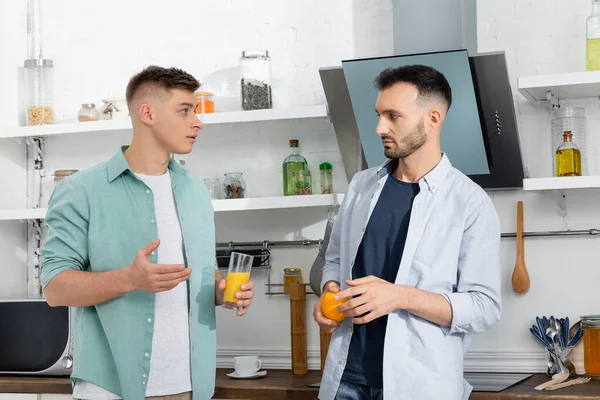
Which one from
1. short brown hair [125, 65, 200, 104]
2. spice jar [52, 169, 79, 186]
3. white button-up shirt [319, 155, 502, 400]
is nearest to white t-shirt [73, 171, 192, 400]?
short brown hair [125, 65, 200, 104]

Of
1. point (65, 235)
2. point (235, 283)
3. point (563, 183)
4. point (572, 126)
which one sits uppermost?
point (572, 126)

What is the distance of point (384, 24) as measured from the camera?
3352 mm

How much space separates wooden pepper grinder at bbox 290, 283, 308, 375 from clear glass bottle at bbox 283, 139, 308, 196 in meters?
0.40

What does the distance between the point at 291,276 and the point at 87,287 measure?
4.67ft

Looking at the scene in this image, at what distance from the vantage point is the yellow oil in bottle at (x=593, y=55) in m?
2.86

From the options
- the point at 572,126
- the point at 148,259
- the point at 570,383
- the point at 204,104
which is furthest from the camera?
→ the point at 204,104

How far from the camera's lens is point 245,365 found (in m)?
3.12

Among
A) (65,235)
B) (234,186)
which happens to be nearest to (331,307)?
(65,235)

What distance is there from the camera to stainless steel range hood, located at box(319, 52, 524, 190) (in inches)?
111

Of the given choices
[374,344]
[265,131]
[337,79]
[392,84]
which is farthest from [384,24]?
[374,344]

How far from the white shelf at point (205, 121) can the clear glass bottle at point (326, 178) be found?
0.81 feet

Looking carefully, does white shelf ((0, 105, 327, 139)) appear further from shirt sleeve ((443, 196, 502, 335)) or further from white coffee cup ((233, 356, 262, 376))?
shirt sleeve ((443, 196, 502, 335))

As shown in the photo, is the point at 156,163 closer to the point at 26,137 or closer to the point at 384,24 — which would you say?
the point at 384,24

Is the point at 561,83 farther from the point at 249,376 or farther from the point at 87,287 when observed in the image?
the point at 87,287
